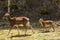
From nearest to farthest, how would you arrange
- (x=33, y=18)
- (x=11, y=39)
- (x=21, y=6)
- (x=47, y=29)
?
1. (x=11, y=39)
2. (x=47, y=29)
3. (x=33, y=18)
4. (x=21, y=6)

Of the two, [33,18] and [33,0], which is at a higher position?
[33,0]

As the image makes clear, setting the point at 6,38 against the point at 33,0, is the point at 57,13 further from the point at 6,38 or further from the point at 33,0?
the point at 6,38

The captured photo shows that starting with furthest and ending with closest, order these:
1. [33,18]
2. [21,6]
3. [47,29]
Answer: [21,6]
[33,18]
[47,29]

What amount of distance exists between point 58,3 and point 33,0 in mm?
1848

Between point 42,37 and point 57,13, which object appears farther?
point 57,13

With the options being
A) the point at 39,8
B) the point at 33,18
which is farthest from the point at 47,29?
the point at 39,8

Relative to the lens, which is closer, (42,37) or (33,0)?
(42,37)

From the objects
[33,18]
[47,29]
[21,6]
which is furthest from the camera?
[21,6]

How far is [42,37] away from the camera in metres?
10.3

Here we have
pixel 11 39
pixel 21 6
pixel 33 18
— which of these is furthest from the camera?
pixel 21 6

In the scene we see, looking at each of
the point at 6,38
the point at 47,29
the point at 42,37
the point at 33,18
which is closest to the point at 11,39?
the point at 6,38

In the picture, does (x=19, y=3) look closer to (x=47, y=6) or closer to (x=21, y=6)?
(x=21, y=6)

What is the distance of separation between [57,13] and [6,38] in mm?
7126

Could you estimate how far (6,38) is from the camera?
34.2ft
